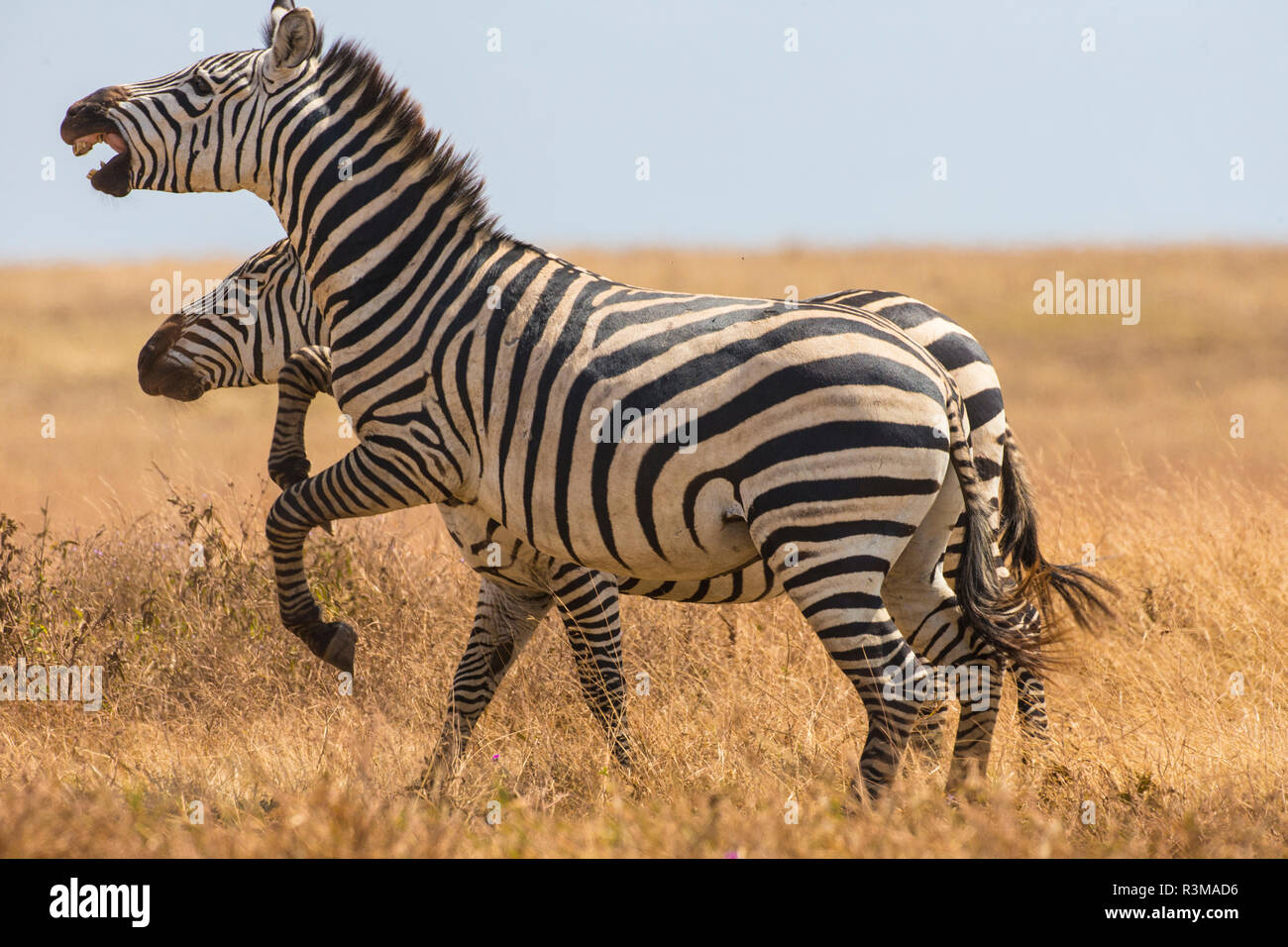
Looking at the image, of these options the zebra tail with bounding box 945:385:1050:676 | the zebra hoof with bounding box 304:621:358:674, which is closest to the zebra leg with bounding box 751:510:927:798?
the zebra tail with bounding box 945:385:1050:676

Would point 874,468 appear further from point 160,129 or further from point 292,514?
point 160,129

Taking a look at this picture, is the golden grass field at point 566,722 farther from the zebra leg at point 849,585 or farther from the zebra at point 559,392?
the zebra at point 559,392

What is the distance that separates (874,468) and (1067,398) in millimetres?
23497

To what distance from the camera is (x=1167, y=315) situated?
32.5 m

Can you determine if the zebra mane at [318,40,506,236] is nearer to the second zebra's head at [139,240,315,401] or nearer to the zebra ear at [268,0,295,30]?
the zebra ear at [268,0,295,30]

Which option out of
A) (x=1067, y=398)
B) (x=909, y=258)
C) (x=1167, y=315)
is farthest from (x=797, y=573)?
(x=909, y=258)

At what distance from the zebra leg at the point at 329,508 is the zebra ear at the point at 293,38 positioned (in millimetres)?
1663

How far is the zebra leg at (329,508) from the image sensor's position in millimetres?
4824

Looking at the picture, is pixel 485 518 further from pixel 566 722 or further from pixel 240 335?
pixel 240 335

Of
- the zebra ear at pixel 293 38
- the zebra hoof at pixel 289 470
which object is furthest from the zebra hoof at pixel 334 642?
the zebra ear at pixel 293 38

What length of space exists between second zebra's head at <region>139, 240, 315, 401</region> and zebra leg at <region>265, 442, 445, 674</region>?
65.2 inches

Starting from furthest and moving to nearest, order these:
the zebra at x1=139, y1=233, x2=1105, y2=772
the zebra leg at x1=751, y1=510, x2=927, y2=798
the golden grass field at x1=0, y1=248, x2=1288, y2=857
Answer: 1. the zebra at x1=139, y1=233, x2=1105, y2=772
2. the zebra leg at x1=751, y1=510, x2=927, y2=798
3. the golden grass field at x1=0, y1=248, x2=1288, y2=857

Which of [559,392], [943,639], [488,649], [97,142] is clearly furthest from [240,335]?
[943,639]

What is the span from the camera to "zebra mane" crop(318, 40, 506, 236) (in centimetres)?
514
